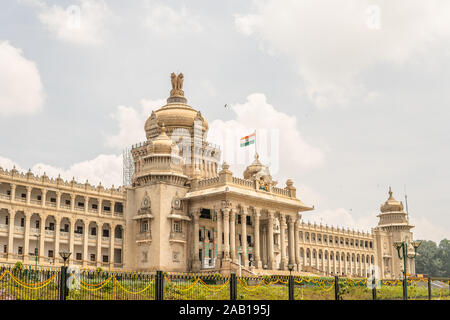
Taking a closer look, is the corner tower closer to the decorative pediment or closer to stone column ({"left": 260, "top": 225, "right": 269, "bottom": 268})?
stone column ({"left": 260, "top": 225, "right": 269, "bottom": 268})

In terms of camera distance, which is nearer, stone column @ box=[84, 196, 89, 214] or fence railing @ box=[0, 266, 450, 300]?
fence railing @ box=[0, 266, 450, 300]

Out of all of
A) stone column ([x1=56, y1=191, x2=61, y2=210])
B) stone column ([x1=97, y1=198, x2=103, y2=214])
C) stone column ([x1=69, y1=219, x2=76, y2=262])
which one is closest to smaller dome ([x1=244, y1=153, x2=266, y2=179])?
stone column ([x1=97, y1=198, x2=103, y2=214])

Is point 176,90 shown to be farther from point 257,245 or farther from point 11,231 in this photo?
point 11,231

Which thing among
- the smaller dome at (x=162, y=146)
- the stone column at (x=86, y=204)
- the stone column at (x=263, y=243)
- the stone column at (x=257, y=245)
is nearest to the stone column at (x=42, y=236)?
Result: the stone column at (x=86, y=204)

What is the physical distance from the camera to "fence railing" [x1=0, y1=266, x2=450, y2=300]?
26797mm

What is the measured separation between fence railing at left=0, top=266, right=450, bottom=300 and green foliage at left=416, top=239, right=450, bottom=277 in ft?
260

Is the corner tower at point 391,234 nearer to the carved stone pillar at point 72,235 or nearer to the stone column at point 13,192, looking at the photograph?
the carved stone pillar at point 72,235

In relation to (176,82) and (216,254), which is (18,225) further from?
(176,82)

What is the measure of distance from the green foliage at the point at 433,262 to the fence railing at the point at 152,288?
79.2m

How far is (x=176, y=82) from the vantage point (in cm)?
7225

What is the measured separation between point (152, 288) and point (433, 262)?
104540mm

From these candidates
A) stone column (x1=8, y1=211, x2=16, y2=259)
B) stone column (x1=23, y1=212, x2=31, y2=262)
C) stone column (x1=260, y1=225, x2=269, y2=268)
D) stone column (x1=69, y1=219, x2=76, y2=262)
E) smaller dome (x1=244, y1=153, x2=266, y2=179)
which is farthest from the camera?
smaller dome (x1=244, y1=153, x2=266, y2=179)

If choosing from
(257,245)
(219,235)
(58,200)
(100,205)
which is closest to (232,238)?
(219,235)

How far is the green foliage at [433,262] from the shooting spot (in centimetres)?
12695
